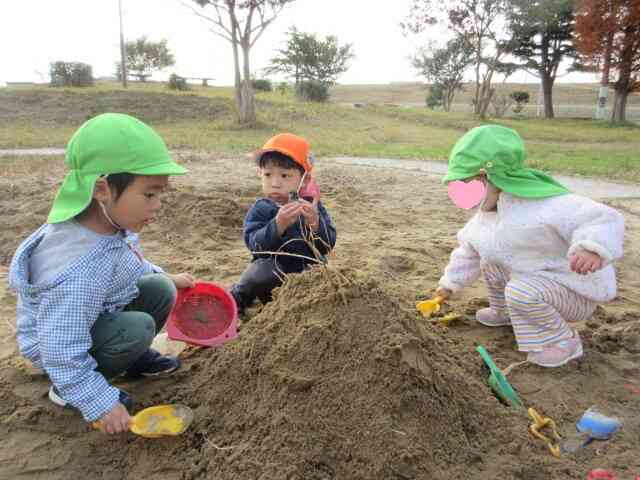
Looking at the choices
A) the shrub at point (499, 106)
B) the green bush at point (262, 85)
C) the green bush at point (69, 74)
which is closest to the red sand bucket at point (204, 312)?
the shrub at point (499, 106)

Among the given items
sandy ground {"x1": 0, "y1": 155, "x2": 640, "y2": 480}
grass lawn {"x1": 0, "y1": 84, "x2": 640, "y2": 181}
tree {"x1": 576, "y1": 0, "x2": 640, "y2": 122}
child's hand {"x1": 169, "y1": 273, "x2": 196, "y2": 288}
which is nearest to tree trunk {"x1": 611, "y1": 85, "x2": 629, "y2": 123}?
tree {"x1": 576, "y1": 0, "x2": 640, "y2": 122}

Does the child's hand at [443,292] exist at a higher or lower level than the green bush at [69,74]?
lower

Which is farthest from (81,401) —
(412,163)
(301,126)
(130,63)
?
(130,63)

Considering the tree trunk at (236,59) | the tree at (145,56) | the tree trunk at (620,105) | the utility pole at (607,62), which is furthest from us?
the tree at (145,56)

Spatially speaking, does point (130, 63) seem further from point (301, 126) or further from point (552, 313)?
point (552, 313)

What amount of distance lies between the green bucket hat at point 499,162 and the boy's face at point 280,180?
79cm

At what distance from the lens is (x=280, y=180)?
8.86 feet

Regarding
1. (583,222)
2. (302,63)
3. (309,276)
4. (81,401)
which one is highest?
(302,63)

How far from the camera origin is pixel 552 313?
2316mm

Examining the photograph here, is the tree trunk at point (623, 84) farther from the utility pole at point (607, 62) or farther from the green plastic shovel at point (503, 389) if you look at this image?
the green plastic shovel at point (503, 389)

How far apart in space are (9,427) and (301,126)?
15156 millimetres

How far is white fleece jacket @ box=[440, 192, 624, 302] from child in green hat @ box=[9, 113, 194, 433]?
4.87 ft

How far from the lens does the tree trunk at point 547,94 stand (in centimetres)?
2838

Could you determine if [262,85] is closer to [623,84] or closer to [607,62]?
[607,62]
